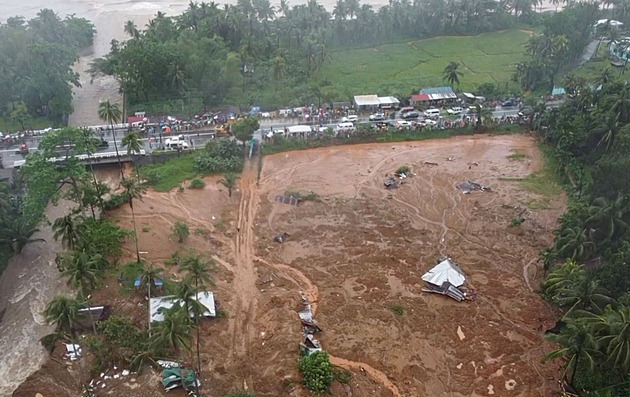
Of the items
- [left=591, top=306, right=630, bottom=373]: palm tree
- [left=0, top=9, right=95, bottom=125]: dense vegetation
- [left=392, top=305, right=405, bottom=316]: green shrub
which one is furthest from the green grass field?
[left=591, top=306, right=630, bottom=373]: palm tree

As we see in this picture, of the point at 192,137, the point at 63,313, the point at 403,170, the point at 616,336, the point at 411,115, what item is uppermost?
the point at 192,137

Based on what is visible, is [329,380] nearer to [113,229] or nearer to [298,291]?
[298,291]

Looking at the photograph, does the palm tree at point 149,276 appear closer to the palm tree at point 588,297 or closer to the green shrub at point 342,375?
the green shrub at point 342,375

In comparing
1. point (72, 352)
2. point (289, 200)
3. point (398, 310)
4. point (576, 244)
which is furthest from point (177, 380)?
point (576, 244)

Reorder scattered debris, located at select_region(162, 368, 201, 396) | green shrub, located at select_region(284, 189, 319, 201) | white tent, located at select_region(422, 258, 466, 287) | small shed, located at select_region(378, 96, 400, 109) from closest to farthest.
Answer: scattered debris, located at select_region(162, 368, 201, 396)
white tent, located at select_region(422, 258, 466, 287)
green shrub, located at select_region(284, 189, 319, 201)
small shed, located at select_region(378, 96, 400, 109)

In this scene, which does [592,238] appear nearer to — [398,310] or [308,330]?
[398,310]

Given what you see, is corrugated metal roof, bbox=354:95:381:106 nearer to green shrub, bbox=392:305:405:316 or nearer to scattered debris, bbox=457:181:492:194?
scattered debris, bbox=457:181:492:194

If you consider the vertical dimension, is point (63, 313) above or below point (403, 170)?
above
